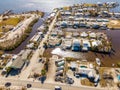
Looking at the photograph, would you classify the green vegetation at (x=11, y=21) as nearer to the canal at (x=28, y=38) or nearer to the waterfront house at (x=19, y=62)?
the canal at (x=28, y=38)

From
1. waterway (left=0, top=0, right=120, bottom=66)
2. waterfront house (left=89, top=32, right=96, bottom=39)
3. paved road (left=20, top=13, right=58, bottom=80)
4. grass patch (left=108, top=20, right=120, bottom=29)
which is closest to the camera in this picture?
paved road (left=20, top=13, right=58, bottom=80)

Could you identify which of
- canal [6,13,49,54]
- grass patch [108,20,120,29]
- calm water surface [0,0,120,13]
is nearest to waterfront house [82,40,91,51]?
canal [6,13,49,54]

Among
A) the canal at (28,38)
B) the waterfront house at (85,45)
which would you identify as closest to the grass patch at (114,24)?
the waterfront house at (85,45)

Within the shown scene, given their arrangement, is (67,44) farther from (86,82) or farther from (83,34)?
(86,82)

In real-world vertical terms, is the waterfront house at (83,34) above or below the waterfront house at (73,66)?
above

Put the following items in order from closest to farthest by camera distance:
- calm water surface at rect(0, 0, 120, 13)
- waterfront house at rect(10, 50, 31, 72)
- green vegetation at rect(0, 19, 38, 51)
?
waterfront house at rect(10, 50, 31, 72) < green vegetation at rect(0, 19, 38, 51) < calm water surface at rect(0, 0, 120, 13)

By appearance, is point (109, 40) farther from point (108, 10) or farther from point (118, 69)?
point (108, 10)

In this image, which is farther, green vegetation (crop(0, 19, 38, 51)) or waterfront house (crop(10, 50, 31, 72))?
green vegetation (crop(0, 19, 38, 51))

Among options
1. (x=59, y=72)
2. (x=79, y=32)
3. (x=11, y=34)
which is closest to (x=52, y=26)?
(x=79, y=32)

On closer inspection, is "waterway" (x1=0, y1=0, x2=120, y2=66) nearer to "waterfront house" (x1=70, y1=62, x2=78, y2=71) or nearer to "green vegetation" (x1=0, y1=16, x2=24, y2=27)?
"waterfront house" (x1=70, y1=62, x2=78, y2=71)

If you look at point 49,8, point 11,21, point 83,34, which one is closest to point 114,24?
point 83,34

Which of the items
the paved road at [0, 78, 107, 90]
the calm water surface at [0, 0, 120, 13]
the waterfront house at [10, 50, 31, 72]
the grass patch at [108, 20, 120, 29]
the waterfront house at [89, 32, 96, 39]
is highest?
the calm water surface at [0, 0, 120, 13]
